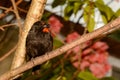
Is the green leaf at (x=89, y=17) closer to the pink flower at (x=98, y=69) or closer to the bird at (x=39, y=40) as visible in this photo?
the bird at (x=39, y=40)

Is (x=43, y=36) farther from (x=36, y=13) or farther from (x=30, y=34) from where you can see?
(x=36, y=13)

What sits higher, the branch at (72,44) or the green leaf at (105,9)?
the green leaf at (105,9)

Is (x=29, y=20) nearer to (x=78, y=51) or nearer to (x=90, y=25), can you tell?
(x=90, y=25)

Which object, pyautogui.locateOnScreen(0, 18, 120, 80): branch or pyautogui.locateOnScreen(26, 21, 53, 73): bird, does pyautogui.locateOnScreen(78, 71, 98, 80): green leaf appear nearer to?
pyautogui.locateOnScreen(26, 21, 53, 73): bird

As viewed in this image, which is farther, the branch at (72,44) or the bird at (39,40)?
the bird at (39,40)

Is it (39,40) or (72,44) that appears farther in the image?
(39,40)

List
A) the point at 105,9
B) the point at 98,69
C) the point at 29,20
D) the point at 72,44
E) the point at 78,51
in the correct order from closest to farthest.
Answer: the point at 72,44
the point at 29,20
the point at 105,9
the point at 78,51
the point at 98,69

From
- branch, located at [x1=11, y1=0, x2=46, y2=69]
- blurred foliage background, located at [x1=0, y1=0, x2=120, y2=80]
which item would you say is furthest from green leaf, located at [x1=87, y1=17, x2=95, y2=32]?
branch, located at [x1=11, y1=0, x2=46, y2=69]

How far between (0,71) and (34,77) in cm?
97

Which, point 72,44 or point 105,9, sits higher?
point 105,9

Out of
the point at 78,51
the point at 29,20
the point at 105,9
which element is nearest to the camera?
the point at 29,20

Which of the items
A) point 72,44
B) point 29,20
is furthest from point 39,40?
point 72,44

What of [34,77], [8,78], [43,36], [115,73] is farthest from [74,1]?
[115,73]

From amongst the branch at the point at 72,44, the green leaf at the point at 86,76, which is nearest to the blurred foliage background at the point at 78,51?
the green leaf at the point at 86,76
